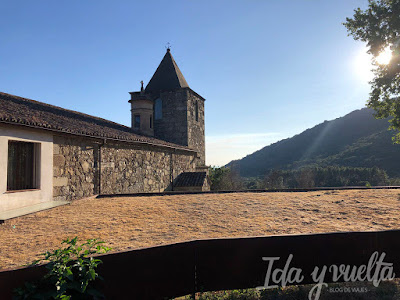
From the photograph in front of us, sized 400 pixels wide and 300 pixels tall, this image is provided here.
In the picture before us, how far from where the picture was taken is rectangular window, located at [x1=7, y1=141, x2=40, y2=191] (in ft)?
24.4

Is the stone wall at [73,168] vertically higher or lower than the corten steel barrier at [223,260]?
higher

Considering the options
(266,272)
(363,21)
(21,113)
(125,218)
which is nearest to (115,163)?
(21,113)

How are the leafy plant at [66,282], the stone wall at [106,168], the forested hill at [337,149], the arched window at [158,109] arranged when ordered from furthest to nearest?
the forested hill at [337,149] < the arched window at [158,109] < the stone wall at [106,168] < the leafy plant at [66,282]

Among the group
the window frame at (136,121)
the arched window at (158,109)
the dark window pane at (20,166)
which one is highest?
the arched window at (158,109)

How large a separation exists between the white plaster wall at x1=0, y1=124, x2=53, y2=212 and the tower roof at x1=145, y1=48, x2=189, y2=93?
47.3 feet

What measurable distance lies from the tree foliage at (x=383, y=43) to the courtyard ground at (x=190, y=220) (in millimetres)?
8972

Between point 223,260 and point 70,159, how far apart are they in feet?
24.0

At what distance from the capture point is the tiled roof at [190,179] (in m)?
16.2

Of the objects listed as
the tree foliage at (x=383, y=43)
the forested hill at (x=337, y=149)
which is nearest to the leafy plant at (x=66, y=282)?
the tree foliage at (x=383, y=43)

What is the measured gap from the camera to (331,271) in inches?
152

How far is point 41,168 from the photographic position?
8.06m

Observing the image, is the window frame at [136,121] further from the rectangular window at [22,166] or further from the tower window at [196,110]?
the rectangular window at [22,166]

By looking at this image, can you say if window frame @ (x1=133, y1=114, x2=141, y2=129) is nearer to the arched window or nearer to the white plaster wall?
the arched window

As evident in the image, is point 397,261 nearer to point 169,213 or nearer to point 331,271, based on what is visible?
point 331,271
